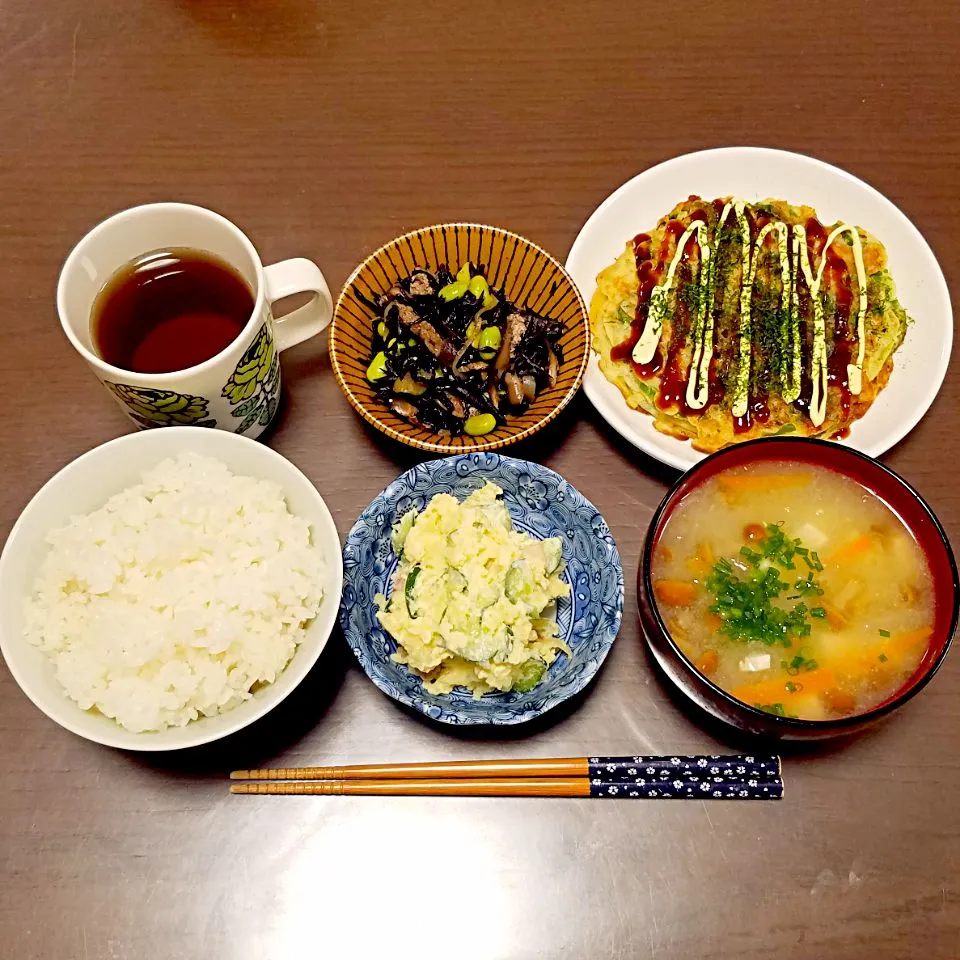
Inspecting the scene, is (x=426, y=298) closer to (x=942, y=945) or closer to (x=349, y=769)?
(x=349, y=769)

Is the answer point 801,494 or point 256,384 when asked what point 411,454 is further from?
point 801,494

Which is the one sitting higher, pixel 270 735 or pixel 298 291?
pixel 298 291

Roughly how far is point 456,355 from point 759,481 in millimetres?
801

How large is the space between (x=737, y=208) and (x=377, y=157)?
1.03 meters

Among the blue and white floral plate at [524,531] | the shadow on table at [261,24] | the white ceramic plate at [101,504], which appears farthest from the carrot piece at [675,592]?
the shadow on table at [261,24]

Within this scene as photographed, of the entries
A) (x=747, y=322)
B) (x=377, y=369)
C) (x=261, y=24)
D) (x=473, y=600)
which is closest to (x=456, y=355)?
(x=377, y=369)

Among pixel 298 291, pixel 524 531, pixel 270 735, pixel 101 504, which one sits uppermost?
pixel 298 291

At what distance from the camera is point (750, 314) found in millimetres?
2439

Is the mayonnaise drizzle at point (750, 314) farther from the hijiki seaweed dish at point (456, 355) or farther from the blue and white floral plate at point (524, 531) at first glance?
the blue and white floral plate at point (524, 531)

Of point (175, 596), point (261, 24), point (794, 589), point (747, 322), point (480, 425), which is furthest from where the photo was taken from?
point (261, 24)

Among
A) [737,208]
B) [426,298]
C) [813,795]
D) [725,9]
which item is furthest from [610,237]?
[813,795]

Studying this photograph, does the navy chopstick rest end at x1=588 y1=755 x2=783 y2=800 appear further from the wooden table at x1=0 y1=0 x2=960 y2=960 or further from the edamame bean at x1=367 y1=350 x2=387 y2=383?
the edamame bean at x1=367 y1=350 x2=387 y2=383

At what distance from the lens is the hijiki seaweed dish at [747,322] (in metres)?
2.35

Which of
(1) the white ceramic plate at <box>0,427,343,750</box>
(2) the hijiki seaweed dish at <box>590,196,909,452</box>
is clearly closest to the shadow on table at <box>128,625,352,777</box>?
(1) the white ceramic plate at <box>0,427,343,750</box>
